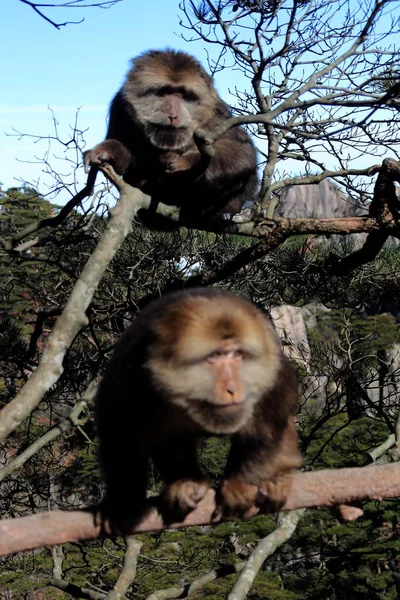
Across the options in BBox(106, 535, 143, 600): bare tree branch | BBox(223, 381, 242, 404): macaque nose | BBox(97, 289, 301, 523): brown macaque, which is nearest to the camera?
BBox(223, 381, 242, 404): macaque nose

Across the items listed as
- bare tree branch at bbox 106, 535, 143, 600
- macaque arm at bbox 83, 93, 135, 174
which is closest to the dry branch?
macaque arm at bbox 83, 93, 135, 174

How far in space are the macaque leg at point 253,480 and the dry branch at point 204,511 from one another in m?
0.09

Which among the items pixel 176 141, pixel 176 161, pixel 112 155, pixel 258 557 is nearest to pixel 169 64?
pixel 176 141

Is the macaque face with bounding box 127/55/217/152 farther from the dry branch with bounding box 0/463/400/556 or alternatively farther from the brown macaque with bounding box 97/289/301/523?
the dry branch with bounding box 0/463/400/556

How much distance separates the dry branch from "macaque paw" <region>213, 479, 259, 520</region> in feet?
0.31

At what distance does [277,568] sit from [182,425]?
43.8ft

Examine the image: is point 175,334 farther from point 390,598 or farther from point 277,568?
point 277,568

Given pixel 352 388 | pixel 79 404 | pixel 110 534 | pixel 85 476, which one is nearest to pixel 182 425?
pixel 110 534

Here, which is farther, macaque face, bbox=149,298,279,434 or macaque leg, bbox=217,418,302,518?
macaque leg, bbox=217,418,302,518

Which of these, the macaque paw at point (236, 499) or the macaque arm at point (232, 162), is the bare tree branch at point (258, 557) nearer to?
the macaque arm at point (232, 162)

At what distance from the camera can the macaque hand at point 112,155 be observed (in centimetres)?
582

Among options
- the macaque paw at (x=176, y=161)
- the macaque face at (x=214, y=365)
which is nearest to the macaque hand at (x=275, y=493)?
the macaque face at (x=214, y=365)

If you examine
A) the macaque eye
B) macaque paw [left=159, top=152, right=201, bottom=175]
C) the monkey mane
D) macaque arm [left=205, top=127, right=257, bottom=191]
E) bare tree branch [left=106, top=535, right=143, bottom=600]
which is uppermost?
the monkey mane

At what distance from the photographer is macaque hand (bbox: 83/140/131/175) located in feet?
19.1
